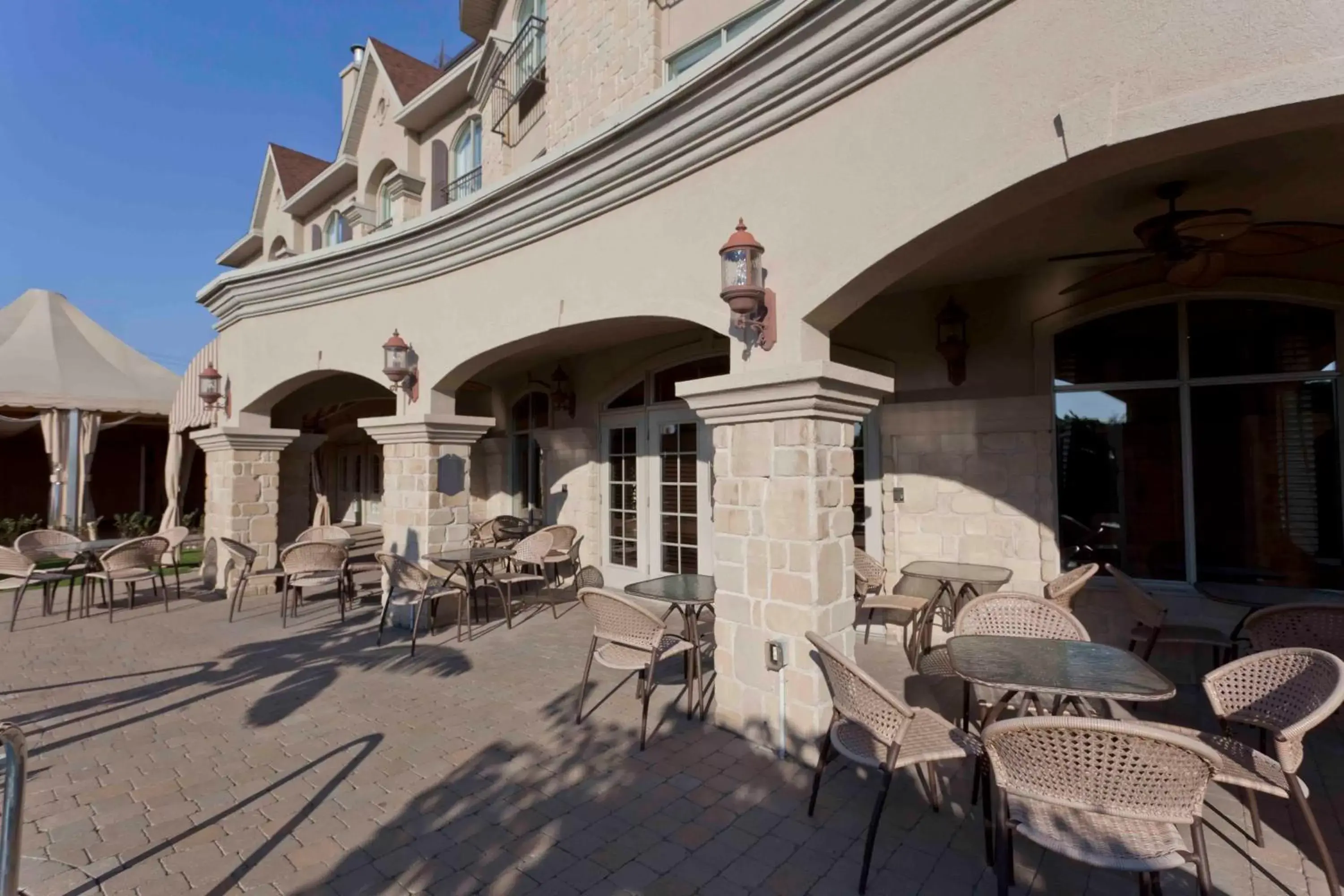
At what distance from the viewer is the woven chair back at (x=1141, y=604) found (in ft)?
13.7

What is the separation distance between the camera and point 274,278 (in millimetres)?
8086

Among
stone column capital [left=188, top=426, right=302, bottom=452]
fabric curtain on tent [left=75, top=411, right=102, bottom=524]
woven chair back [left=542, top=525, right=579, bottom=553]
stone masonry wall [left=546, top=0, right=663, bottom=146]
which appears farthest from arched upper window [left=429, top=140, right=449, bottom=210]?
woven chair back [left=542, top=525, right=579, bottom=553]

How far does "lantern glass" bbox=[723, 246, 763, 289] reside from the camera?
375 cm

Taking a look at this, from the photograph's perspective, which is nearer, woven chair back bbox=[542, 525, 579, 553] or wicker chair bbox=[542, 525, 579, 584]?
wicker chair bbox=[542, 525, 579, 584]

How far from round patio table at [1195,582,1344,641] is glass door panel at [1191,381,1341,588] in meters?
0.23

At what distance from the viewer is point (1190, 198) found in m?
3.63

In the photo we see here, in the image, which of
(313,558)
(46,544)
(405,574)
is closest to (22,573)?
(46,544)

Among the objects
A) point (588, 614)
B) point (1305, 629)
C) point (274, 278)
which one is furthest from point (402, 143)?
point (1305, 629)

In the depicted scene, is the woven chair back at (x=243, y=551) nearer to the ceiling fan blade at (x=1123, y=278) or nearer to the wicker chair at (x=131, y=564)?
the wicker chair at (x=131, y=564)

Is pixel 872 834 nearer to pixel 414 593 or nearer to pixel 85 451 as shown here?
pixel 414 593

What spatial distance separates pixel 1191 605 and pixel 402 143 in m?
14.8

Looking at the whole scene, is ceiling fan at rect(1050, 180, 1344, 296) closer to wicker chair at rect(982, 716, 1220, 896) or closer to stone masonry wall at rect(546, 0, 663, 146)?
wicker chair at rect(982, 716, 1220, 896)

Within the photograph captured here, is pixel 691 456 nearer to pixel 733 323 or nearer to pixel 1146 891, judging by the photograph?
pixel 733 323

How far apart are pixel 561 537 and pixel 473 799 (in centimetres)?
472
